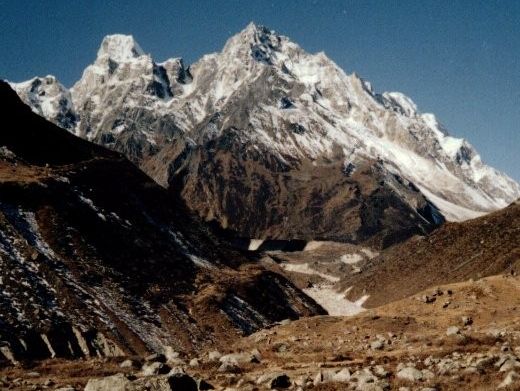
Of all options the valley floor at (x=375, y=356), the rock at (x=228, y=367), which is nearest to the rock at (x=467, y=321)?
the valley floor at (x=375, y=356)

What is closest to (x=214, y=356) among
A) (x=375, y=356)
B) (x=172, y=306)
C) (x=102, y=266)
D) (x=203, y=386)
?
(x=375, y=356)

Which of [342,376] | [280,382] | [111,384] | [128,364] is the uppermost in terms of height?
[111,384]

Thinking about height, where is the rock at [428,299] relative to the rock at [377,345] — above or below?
above

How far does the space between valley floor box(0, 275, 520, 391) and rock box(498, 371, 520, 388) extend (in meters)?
0.04

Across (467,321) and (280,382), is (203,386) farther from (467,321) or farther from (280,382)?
(467,321)

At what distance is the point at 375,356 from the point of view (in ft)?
133

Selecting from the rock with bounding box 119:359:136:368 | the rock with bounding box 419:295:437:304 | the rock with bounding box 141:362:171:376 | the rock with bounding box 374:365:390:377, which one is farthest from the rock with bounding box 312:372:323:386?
the rock with bounding box 419:295:437:304

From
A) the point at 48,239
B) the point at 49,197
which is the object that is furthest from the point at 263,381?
the point at 49,197

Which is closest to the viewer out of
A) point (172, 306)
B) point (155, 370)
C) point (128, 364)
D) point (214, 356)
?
point (155, 370)

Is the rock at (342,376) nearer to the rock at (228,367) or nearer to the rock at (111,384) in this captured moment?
the rock at (228,367)

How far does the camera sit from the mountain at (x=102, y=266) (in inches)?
2261

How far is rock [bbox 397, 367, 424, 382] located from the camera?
27.9 metres

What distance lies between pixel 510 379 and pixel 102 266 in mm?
55870

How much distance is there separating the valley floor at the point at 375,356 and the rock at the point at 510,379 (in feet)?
0.12
